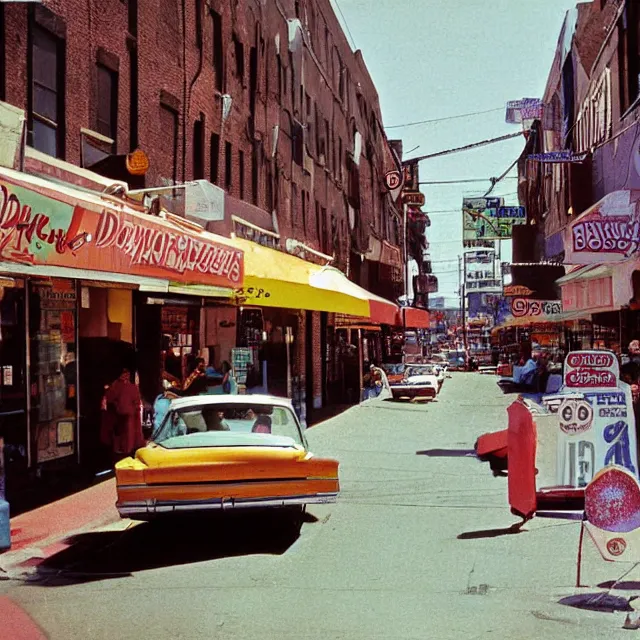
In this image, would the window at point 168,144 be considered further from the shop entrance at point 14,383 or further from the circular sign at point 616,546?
the circular sign at point 616,546

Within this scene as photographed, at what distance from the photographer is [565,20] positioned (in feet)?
113

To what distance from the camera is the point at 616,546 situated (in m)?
7.12

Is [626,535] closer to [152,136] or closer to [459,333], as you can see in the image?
[152,136]

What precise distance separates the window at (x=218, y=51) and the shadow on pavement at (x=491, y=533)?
14.5 metres

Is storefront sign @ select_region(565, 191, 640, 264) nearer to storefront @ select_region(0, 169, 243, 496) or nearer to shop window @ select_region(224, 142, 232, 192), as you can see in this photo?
storefront @ select_region(0, 169, 243, 496)

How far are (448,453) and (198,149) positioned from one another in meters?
8.42

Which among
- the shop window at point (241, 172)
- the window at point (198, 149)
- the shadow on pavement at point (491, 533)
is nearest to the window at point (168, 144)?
the window at point (198, 149)

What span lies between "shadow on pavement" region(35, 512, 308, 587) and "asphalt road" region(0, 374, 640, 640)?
3 cm

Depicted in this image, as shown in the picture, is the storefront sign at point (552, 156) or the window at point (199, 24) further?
the storefront sign at point (552, 156)

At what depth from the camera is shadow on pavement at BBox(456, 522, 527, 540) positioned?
29.4 ft

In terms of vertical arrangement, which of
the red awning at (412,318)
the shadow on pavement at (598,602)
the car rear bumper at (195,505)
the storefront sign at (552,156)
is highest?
the storefront sign at (552,156)

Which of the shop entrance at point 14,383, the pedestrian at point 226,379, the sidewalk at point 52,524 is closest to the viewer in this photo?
the sidewalk at point 52,524

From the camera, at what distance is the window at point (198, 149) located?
65.6ft

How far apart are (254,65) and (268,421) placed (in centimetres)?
1650
